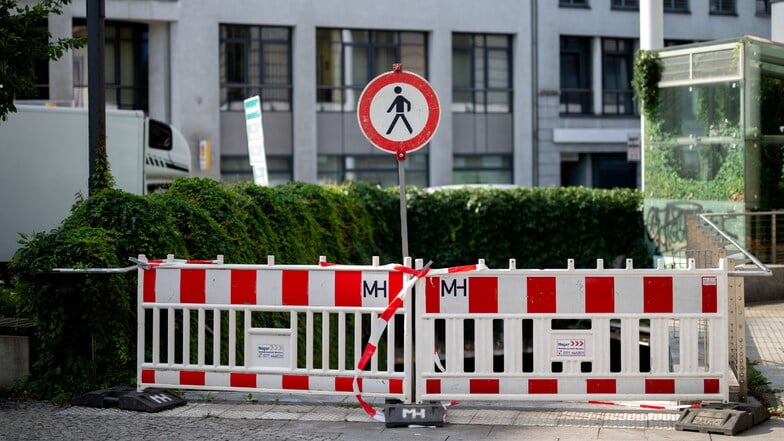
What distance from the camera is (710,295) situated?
29.0 ft

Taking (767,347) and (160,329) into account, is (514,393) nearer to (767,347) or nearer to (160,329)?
(160,329)

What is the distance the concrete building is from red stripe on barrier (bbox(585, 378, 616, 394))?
96.5 feet

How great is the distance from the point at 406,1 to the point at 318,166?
6.48 meters

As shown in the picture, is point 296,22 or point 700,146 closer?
point 700,146

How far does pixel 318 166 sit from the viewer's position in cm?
3897

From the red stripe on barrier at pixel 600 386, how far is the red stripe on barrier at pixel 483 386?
69 centimetres

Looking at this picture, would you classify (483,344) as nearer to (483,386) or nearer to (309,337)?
(483,386)

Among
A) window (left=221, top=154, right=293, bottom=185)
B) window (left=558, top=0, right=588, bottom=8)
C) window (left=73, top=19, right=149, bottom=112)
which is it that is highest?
window (left=558, top=0, right=588, bottom=8)

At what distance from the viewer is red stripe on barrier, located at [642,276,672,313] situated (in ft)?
28.8

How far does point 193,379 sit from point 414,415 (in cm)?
196

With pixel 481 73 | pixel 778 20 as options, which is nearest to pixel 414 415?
pixel 778 20

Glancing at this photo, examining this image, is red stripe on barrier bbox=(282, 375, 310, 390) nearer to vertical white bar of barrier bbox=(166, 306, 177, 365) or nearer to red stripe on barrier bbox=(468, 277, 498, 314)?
vertical white bar of barrier bbox=(166, 306, 177, 365)

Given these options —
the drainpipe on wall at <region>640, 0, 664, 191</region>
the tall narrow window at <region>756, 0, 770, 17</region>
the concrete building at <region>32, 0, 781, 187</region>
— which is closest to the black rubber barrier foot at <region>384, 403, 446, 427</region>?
the drainpipe on wall at <region>640, 0, 664, 191</region>

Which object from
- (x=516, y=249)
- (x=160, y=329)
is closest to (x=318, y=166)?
(x=516, y=249)
